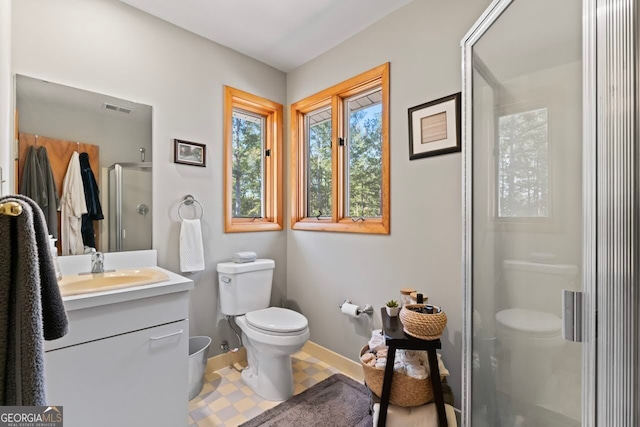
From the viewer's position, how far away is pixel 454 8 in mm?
1547

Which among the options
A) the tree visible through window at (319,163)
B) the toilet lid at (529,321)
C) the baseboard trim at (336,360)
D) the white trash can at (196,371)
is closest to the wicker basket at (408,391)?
the toilet lid at (529,321)

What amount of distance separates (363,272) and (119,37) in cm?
210

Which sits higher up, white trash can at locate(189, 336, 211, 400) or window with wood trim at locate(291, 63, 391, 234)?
window with wood trim at locate(291, 63, 391, 234)

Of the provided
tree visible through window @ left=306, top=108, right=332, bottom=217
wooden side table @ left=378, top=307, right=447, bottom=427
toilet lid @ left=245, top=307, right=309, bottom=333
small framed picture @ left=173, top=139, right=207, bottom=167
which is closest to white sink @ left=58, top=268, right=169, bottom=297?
toilet lid @ left=245, top=307, right=309, bottom=333

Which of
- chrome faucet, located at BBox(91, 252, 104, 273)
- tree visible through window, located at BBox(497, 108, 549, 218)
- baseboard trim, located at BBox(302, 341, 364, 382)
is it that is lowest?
baseboard trim, located at BBox(302, 341, 364, 382)

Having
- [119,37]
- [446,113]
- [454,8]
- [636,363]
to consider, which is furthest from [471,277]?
[119,37]

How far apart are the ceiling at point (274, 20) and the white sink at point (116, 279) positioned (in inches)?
62.9

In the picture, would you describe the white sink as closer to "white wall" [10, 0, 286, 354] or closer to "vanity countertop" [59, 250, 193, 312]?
"vanity countertop" [59, 250, 193, 312]

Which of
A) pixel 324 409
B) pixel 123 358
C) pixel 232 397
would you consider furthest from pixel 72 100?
pixel 324 409

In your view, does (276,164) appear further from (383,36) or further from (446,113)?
(446,113)

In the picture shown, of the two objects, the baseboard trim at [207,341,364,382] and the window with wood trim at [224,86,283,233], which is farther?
the window with wood trim at [224,86,283,233]

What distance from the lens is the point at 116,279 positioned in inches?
60.8

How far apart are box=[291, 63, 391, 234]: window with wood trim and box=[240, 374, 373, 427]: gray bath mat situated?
103 centimetres

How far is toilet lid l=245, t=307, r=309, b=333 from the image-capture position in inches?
68.5
